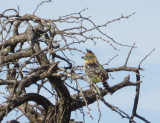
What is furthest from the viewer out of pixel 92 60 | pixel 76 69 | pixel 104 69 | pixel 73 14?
pixel 92 60

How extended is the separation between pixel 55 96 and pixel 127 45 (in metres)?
1.56

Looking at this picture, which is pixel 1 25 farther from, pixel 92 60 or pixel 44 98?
pixel 92 60

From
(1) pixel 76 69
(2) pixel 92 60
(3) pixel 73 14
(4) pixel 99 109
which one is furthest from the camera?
(2) pixel 92 60

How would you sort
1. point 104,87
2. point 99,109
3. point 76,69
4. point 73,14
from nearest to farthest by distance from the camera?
point 99,109
point 76,69
point 73,14
point 104,87

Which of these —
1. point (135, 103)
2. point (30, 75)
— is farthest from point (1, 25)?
point (135, 103)

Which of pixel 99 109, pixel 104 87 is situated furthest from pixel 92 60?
pixel 99 109

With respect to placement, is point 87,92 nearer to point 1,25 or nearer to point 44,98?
point 44,98

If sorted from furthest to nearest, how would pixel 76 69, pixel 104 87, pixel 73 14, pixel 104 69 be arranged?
pixel 104 87 < pixel 104 69 < pixel 73 14 < pixel 76 69

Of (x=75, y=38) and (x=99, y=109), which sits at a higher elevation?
(x=75, y=38)

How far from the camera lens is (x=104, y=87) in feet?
32.2

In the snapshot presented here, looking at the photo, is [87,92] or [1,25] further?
[87,92]

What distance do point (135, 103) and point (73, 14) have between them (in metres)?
2.58

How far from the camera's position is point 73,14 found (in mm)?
8594

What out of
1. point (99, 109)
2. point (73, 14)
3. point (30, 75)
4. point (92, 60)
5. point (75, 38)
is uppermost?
point (92, 60)
